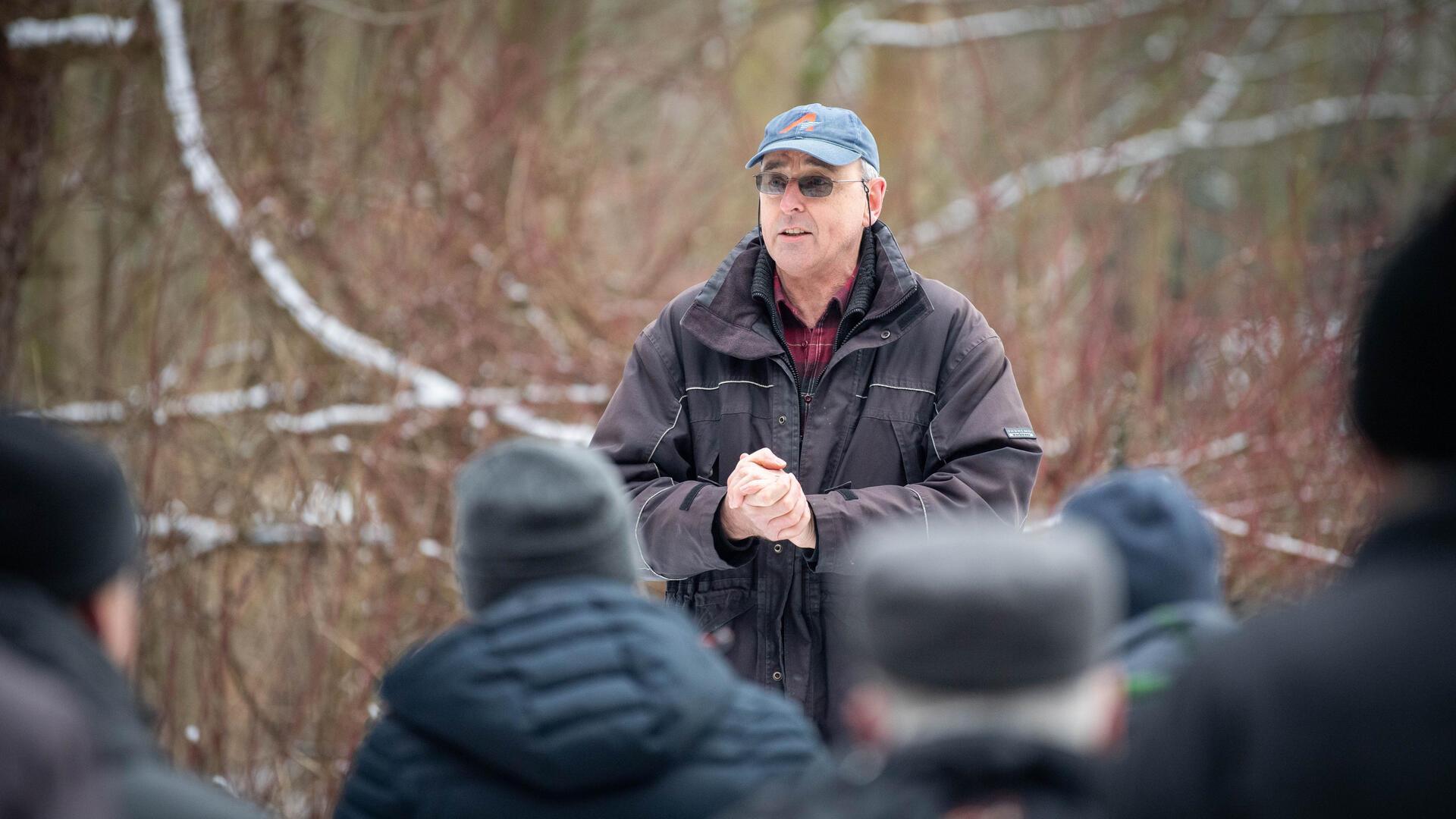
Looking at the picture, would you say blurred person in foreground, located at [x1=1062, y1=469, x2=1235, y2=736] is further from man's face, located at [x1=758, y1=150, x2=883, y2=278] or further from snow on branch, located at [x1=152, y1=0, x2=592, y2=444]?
snow on branch, located at [x1=152, y1=0, x2=592, y2=444]

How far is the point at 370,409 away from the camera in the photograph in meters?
5.93

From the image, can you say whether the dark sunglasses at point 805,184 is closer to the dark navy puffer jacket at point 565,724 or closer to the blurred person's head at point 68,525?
the dark navy puffer jacket at point 565,724

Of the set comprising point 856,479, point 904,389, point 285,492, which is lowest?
point 285,492

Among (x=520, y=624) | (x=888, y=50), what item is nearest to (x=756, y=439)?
(x=520, y=624)

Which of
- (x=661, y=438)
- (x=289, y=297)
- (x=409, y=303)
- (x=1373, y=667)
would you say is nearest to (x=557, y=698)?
(x=1373, y=667)

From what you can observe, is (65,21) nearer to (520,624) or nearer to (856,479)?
(856,479)

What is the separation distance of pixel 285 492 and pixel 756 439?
3280mm

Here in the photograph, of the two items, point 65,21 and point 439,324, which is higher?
point 65,21

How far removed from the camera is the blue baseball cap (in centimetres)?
338

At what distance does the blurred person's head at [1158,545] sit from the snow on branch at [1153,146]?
4.71 m

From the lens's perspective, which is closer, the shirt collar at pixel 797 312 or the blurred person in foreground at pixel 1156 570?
the blurred person in foreground at pixel 1156 570

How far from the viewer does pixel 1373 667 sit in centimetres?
142

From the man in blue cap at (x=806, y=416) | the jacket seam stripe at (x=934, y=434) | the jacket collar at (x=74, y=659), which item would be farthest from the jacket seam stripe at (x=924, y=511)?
the jacket collar at (x=74, y=659)

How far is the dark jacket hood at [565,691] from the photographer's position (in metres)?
1.91
